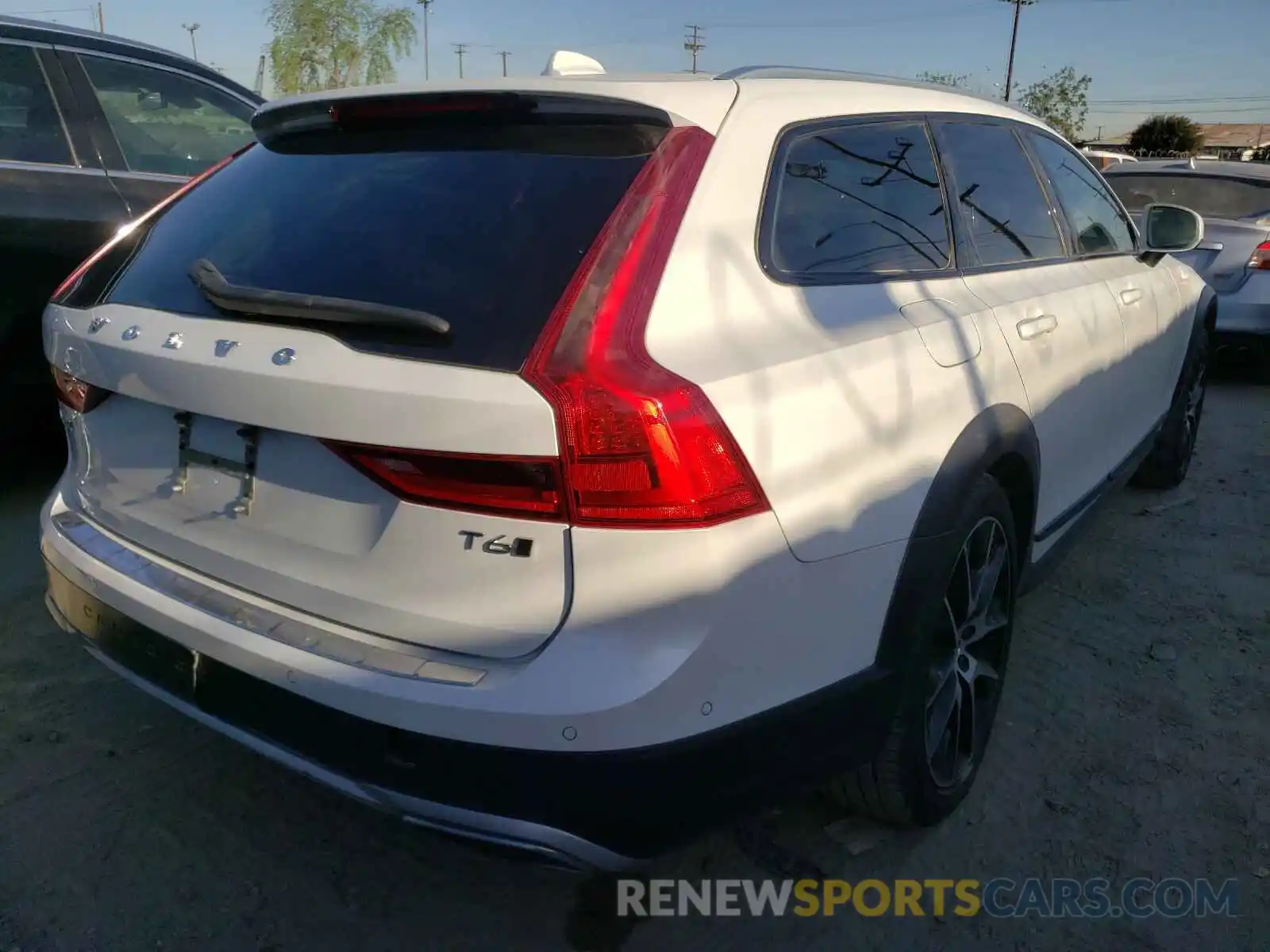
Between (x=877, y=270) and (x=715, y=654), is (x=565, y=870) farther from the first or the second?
(x=877, y=270)

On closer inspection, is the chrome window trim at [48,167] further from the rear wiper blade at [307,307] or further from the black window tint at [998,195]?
the black window tint at [998,195]

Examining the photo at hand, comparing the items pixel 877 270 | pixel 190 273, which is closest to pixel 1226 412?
pixel 877 270

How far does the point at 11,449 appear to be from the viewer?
454 cm

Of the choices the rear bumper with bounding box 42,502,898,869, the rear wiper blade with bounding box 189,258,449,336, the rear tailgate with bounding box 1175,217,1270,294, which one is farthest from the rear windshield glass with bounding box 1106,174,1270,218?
the rear wiper blade with bounding box 189,258,449,336

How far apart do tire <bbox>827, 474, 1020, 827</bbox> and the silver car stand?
548 cm

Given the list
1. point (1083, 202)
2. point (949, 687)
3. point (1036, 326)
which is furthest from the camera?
point (1083, 202)

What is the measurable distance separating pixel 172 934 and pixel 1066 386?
269cm

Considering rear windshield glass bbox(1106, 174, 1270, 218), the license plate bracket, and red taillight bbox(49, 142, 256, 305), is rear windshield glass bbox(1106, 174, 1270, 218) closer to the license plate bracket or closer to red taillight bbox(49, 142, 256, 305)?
red taillight bbox(49, 142, 256, 305)

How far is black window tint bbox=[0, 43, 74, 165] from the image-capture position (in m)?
4.18

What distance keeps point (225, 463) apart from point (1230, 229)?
7865 millimetres

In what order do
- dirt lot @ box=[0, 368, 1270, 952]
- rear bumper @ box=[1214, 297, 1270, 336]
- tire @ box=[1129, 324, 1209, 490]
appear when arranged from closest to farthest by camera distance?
dirt lot @ box=[0, 368, 1270, 952] → tire @ box=[1129, 324, 1209, 490] → rear bumper @ box=[1214, 297, 1270, 336]

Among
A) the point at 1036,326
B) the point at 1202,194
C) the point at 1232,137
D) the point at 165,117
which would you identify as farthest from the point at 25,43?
the point at 1232,137

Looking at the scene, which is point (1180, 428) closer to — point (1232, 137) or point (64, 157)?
point (64, 157)

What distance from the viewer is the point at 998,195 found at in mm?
3111
